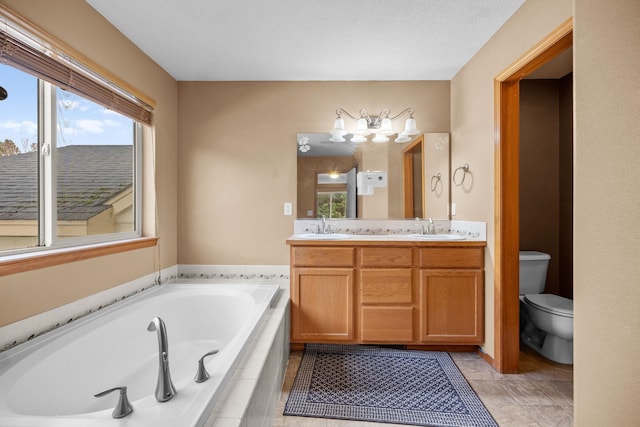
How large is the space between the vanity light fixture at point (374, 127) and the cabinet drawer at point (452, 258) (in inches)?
43.9

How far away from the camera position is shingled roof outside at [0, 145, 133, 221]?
4.99 feet

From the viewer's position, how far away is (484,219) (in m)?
2.34

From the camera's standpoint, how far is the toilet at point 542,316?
216 cm

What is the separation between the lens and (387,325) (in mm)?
2365

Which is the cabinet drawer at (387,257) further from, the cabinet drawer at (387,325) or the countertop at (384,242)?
the cabinet drawer at (387,325)

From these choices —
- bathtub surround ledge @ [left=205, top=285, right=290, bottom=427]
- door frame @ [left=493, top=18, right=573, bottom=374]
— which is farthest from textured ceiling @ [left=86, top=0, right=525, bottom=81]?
bathtub surround ledge @ [left=205, top=285, right=290, bottom=427]

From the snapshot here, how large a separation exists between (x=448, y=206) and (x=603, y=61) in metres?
2.33

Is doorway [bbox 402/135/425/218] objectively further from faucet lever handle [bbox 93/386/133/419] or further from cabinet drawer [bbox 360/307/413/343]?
faucet lever handle [bbox 93/386/133/419]

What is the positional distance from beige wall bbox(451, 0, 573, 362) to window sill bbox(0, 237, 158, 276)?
2576 mm

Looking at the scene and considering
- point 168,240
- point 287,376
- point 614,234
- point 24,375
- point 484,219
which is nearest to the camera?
point 614,234

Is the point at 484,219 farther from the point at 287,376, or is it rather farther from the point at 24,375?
the point at 24,375

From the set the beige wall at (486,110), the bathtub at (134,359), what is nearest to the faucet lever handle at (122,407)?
the bathtub at (134,359)

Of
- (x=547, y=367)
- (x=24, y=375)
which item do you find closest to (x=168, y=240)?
(x=24, y=375)

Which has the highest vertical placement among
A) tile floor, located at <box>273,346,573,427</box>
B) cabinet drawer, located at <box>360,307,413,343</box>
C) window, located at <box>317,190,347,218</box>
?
window, located at <box>317,190,347,218</box>
